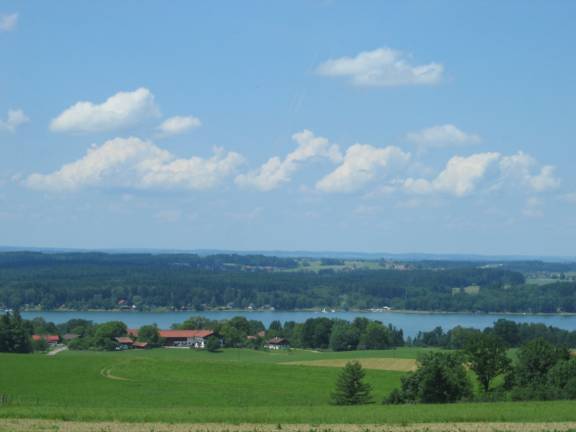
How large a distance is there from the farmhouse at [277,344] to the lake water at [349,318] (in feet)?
93.1

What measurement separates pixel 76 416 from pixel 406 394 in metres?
14.0

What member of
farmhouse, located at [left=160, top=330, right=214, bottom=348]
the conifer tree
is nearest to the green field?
the conifer tree

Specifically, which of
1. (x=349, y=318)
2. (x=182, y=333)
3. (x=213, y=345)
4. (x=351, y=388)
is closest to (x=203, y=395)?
(x=351, y=388)

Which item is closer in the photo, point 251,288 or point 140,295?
point 140,295

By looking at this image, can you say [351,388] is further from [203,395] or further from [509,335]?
[509,335]

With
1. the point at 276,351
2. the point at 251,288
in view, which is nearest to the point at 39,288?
the point at 251,288

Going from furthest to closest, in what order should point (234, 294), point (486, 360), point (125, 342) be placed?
point (234, 294) → point (125, 342) → point (486, 360)

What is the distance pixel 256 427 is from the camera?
2228 cm

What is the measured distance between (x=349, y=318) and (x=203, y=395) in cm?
10060

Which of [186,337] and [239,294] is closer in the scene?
[186,337]

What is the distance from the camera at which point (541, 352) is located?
127 feet

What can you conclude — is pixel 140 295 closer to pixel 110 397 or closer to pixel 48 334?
pixel 48 334

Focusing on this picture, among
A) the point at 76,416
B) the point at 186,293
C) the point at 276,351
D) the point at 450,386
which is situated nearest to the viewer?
the point at 76,416

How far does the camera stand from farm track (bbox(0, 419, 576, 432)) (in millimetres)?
21578
